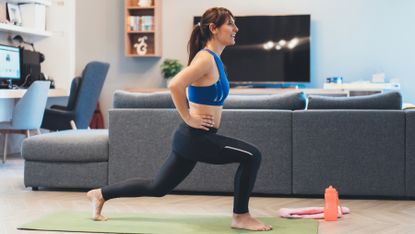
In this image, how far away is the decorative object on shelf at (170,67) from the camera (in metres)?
8.52

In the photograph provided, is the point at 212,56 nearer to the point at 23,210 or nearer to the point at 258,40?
the point at 23,210

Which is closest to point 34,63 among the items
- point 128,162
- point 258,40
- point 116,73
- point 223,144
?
point 116,73

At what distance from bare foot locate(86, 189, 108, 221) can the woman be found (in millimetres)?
243

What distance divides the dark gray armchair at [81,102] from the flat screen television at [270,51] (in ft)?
7.72

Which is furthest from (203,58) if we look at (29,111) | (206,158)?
(29,111)

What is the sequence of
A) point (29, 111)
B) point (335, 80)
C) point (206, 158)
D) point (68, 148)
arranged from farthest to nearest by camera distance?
point (335, 80) → point (29, 111) → point (68, 148) → point (206, 158)

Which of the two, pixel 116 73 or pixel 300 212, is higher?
pixel 116 73

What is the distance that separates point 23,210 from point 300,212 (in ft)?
5.28

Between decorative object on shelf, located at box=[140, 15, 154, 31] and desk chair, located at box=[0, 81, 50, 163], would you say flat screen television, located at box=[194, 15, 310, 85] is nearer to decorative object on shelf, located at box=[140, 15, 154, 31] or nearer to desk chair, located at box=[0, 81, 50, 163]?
decorative object on shelf, located at box=[140, 15, 154, 31]

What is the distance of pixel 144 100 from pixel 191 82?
1479 millimetres

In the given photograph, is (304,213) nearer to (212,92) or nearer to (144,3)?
(212,92)

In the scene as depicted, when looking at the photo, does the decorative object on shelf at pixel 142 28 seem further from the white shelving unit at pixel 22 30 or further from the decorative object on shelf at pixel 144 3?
the white shelving unit at pixel 22 30

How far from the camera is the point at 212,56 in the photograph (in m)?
3.13

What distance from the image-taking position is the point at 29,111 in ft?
20.4
